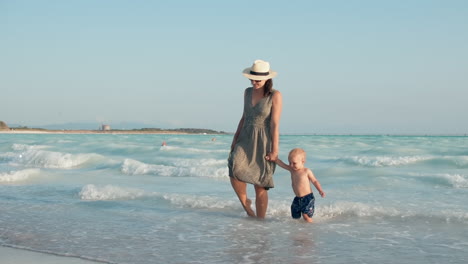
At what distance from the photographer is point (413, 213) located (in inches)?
255

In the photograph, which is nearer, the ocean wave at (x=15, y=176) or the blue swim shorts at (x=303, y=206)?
the blue swim shorts at (x=303, y=206)

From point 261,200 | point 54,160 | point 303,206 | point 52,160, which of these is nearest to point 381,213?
point 303,206

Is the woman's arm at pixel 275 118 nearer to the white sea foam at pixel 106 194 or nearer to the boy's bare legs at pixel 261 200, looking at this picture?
the boy's bare legs at pixel 261 200

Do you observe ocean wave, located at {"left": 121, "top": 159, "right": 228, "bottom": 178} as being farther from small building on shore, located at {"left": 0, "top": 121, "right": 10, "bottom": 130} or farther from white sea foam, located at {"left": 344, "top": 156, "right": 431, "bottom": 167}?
small building on shore, located at {"left": 0, "top": 121, "right": 10, "bottom": 130}

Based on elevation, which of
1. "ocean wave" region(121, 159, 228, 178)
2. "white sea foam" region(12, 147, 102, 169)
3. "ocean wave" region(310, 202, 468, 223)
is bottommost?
"white sea foam" region(12, 147, 102, 169)

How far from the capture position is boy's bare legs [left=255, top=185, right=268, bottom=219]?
5.95 meters

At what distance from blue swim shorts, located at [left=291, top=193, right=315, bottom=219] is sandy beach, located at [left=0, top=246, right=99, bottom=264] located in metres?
2.66

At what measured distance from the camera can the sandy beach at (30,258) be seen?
3965 mm

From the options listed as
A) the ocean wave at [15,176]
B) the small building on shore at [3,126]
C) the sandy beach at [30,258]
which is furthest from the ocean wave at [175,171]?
the small building on shore at [3,126]

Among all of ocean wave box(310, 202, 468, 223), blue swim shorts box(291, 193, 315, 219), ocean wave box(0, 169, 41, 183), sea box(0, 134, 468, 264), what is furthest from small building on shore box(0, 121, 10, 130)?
blue swim shorts box(291, 193, 315, 219)

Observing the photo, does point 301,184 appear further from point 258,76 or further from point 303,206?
point 258,76

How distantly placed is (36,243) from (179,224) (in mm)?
1624

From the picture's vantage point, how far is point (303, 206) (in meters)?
5.93

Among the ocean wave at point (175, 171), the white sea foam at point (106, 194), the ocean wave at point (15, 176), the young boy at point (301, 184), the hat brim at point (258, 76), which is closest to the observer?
the hat brim at point (258, 76)
